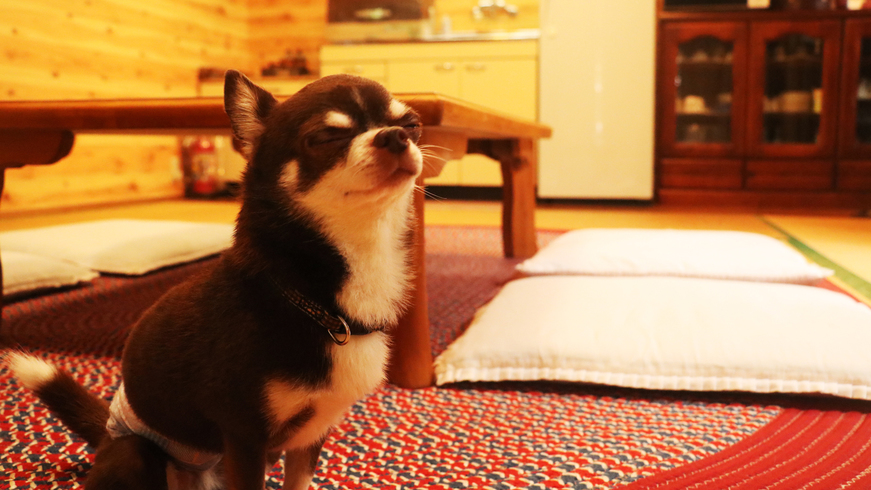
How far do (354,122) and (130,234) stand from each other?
87.1 inches

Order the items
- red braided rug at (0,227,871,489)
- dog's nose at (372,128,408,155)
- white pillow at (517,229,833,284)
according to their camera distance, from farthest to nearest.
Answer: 1. white pillow at (517,229,833,284)
2. red braided rug at (0,227,871,489)
3. dog's nose at (372,128,408,155)

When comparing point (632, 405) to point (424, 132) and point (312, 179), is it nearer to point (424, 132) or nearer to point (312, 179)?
point (424, 132)

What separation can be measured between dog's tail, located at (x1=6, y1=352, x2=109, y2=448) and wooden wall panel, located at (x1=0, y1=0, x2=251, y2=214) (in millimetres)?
3675

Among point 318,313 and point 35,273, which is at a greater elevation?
point 318,313

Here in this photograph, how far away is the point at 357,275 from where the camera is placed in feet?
2.59

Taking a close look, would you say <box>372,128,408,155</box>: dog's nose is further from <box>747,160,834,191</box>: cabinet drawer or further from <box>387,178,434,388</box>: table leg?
<box>747,160,834,191</box>: cabinet drawer

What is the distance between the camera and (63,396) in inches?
35.6

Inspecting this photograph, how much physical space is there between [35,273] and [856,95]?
4.80m

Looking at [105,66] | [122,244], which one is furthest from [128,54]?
[122,244]

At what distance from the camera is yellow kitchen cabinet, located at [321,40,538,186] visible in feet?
15.8

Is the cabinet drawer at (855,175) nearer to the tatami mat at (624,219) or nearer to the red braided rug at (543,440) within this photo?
the tatami mat at (624,219)

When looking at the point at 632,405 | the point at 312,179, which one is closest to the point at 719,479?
the point at 632,405

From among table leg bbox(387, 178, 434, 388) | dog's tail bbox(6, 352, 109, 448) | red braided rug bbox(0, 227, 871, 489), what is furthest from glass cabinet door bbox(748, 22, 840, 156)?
dog's tail bbox(6, 352, 109, 448)

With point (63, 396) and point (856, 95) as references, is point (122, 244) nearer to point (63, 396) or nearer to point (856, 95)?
point (63, 396)
